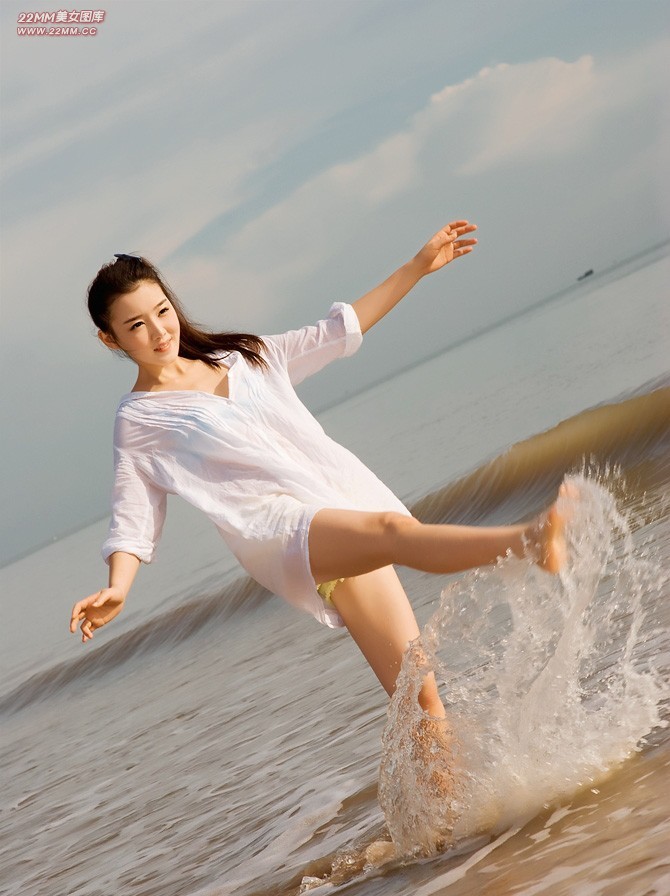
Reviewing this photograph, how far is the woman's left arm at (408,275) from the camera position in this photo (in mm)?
3812

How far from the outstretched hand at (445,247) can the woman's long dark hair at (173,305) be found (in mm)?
640

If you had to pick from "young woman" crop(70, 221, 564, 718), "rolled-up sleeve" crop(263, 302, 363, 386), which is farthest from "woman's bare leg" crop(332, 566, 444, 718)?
"rolled-up sleeve" crop(263, 302, 363, 386)

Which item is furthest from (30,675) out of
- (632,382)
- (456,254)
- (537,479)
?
(456,254)

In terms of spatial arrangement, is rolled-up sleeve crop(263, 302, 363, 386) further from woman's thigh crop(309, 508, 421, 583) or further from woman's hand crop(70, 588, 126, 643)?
woman's hand crop(70, 588, 126, 643)

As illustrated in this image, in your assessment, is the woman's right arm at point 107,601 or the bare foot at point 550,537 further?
the woman's right arm at point 107,601

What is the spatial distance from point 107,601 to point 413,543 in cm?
92

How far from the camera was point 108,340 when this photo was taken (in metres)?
3.54

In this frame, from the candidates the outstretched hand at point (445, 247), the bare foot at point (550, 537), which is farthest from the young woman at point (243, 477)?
the outstretched hand at point (445, 247)

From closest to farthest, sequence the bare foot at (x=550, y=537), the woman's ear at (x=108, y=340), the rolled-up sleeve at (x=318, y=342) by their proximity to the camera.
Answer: the bare foot at (x=550, y=537), the woman's ear at (x=108, y=340), the rolled-up sleeve at (x=318, y=342)

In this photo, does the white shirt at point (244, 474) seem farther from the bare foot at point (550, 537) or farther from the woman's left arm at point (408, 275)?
the bare foot at point (550, 537)

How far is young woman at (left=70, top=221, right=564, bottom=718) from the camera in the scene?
10.1 ft

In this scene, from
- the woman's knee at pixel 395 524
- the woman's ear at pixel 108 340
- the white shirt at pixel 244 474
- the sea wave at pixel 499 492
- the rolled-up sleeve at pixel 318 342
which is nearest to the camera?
the woman's knee at pixel 395 524

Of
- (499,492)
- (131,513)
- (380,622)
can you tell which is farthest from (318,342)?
(499,492)

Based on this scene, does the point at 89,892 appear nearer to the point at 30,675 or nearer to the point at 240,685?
the point at 240,685
